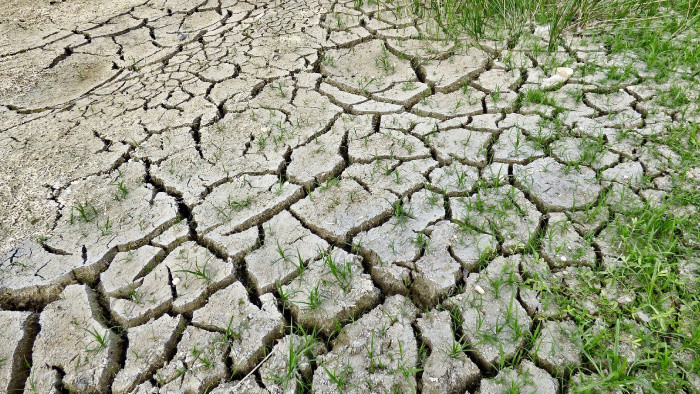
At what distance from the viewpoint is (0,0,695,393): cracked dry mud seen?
163 cm

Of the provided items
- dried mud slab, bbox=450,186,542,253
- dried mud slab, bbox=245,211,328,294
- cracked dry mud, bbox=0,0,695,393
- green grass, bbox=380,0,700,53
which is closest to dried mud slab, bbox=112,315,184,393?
cracked dry mud, bbox=0,0,695,393

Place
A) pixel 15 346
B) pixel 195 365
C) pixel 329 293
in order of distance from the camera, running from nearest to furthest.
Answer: pixel 195 365
pixel 15 346
pixel 329 293

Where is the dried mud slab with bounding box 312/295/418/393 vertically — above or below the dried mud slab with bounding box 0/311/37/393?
below

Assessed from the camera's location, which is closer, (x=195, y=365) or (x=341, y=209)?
(x=195, y=365)

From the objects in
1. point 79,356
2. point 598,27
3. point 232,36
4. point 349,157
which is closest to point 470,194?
point 349,157

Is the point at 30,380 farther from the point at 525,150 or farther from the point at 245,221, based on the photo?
the point at 525,150

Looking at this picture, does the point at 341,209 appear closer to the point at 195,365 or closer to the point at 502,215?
the point at 502,215

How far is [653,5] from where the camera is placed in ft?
11.3

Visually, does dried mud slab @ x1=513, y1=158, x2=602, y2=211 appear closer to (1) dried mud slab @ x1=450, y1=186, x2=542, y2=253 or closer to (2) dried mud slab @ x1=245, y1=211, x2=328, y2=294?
(1) dried mud slab @ x1=450, y1=186, x2=542, y2=253

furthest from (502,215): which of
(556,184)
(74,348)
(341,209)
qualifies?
(74,348)

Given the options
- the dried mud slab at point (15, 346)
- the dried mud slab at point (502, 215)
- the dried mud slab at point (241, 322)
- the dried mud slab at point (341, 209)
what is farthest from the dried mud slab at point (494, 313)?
the dried mud slab at point (15, 346)

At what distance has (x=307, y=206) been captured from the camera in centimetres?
221

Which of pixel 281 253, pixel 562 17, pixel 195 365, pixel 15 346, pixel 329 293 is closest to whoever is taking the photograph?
pixel 195 365

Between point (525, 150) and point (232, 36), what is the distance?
94.8 inches
